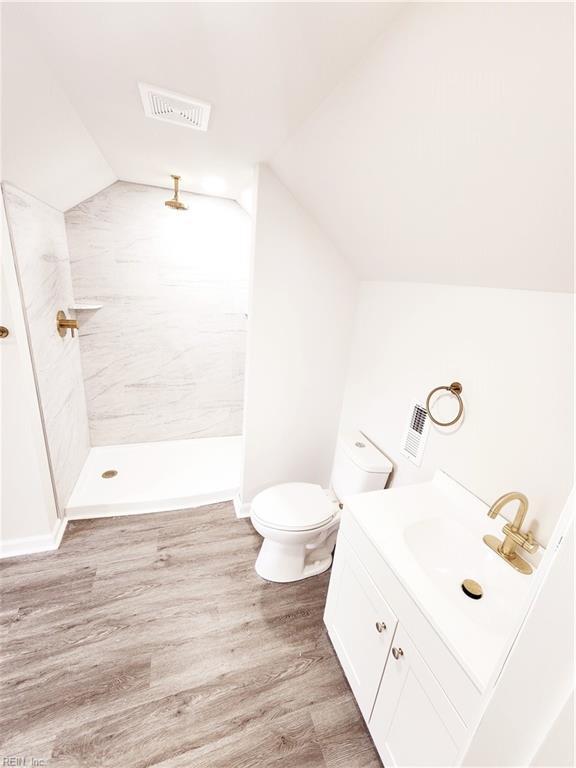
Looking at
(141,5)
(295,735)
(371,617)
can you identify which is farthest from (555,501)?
(141,5)

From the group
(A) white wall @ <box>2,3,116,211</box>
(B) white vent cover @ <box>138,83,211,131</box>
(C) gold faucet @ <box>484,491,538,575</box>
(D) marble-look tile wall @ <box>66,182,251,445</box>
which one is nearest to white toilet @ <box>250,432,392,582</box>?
(C) gold faucet @ <box>484,491,538,575</box>

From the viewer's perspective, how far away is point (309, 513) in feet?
5.71

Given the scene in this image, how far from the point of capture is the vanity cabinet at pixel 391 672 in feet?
2.76

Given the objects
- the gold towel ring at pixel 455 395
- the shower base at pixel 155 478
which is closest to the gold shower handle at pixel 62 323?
the shower base at pixel 155 478

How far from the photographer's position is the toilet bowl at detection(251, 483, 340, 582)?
1.68 metres

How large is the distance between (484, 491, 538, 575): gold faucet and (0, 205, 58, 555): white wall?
2.11 meters

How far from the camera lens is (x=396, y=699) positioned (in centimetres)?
102

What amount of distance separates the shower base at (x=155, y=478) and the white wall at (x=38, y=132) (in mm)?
1834

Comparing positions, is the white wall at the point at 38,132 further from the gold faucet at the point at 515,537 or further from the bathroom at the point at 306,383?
the gold faucet at the point at 515,537

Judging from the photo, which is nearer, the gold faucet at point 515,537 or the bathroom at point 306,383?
the bathroom at point 306,383

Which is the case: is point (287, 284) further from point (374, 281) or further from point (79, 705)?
point (79, 705)

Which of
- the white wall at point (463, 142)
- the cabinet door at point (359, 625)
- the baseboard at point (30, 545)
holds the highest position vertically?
the white wall at point (463, 142)

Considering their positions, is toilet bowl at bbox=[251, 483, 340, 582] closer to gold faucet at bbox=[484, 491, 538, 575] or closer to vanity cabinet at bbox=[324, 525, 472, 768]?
vanity cabinet at bbox=[324, 525, 472, 768]

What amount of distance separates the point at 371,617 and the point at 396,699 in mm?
217
